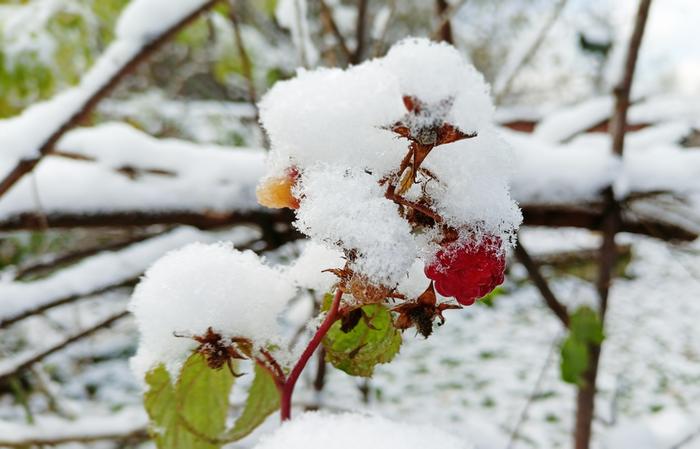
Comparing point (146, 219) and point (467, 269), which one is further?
point (146, 219)

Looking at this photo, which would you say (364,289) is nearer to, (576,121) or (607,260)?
(607,260)

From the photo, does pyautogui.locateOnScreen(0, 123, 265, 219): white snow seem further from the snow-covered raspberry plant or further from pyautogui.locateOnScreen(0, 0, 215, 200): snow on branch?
the snow-covered raspberry plant

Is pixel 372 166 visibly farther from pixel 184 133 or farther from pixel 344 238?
pixel 184 133

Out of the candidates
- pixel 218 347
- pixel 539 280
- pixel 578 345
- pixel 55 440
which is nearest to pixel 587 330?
pixel 578 345

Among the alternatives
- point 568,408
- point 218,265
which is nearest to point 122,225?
point 218,265

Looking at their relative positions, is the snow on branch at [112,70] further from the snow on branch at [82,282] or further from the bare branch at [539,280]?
the bare branch at [539,280]

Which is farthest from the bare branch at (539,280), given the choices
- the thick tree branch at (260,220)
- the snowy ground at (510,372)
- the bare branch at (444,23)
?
the snowy ground at (510,372)

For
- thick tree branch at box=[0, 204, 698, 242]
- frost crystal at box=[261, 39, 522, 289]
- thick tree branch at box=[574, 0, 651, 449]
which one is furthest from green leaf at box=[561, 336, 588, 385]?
frost crystal at box=[261, 39, 522, 289]
